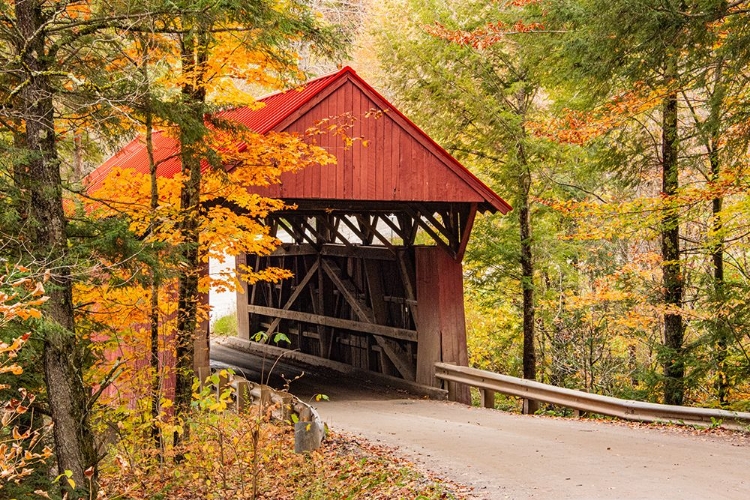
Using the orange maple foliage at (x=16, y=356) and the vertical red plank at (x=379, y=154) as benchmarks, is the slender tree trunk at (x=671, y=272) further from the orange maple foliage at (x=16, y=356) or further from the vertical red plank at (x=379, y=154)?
the orange maple foliage at (x=16, y=356)

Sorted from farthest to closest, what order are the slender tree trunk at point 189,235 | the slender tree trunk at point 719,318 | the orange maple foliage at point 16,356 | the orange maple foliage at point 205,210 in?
the slender tree trunk at point 719,318 < the slender tree trunk at point 189,235 < the orange maple foliage at point 205,210 < the orange maple foliage at point 16,356

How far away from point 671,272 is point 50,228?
1119 cm

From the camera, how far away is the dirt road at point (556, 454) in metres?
6.98

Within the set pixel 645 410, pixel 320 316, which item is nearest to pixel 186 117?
pixel 645 410

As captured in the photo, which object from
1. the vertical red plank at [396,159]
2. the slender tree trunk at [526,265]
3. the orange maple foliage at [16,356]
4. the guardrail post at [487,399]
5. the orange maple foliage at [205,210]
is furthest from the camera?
the slender tree trunk at [526,265]

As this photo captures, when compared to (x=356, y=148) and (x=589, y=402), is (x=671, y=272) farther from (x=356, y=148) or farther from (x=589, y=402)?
(x=356, y=148)

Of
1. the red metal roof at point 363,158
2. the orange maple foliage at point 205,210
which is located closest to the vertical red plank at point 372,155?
the red metal roof at point 363,158

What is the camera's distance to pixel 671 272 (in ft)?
46.8

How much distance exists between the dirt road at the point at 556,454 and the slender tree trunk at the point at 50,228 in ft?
11.7

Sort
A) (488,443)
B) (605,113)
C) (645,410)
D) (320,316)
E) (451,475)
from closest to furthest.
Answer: (451,475)
(488,443)
(645,410)
(605,113)
(320,316)

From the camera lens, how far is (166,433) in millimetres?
9695

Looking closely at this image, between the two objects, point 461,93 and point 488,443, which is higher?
point 461,93

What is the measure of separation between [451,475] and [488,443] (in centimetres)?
183

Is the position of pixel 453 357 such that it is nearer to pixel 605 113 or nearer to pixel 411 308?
pixel 411 308
